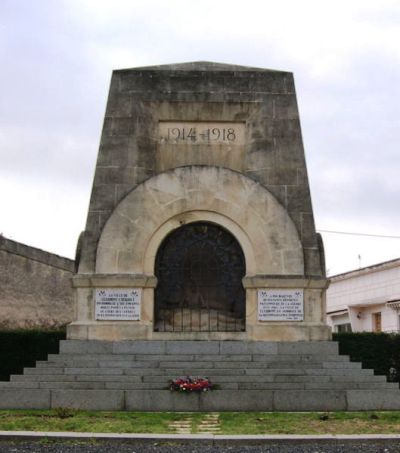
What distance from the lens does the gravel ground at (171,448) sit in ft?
32.6

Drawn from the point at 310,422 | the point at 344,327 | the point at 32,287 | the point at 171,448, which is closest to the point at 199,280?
the point at 310,422

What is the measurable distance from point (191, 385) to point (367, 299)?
77.1 feet

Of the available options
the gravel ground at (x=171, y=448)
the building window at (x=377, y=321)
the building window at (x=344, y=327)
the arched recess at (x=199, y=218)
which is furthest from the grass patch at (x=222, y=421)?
the building window at (x=344, y=327)

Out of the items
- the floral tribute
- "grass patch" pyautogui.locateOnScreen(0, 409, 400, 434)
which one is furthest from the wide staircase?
"grass patch" pyautogui.locateOnScreen(0, 409, 400, 434)

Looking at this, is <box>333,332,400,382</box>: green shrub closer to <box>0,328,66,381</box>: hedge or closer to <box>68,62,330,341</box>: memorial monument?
<box>68,62,330,341</box>: memorial monument

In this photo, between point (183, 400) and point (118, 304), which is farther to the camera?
point (118, 304)

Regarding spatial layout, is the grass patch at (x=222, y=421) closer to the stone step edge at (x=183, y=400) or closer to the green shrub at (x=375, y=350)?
the stone step edge at (x=183, y=400)

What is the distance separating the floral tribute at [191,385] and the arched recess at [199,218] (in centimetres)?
338

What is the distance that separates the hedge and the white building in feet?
57.6

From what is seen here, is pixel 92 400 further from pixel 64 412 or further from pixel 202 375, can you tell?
pixel 202 375

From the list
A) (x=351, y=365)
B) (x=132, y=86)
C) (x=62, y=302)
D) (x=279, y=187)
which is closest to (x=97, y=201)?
(x=132, y=86)

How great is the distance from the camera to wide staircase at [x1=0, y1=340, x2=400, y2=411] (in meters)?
13.4

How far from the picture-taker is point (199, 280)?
55.5 feet

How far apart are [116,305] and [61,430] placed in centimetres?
508
